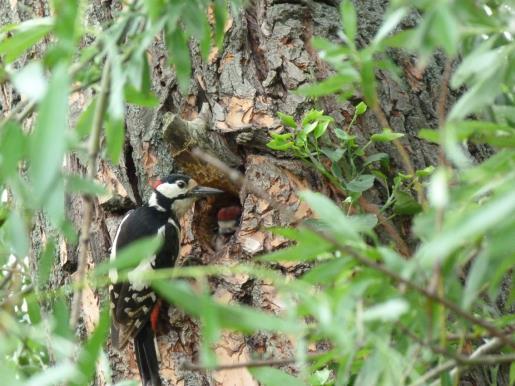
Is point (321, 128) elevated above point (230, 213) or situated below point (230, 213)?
above

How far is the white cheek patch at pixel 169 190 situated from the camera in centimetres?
310

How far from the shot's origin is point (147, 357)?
2795 mm

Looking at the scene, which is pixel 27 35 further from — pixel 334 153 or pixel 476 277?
pixel 334 153

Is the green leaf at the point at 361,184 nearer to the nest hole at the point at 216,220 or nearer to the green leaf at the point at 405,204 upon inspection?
the green leaf at the point at 405,204

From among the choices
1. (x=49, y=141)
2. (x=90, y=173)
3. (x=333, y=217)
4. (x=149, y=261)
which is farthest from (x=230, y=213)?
(x=49, y=141)

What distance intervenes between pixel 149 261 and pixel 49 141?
90.5 inches

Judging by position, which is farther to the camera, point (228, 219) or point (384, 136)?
point (228, 219)

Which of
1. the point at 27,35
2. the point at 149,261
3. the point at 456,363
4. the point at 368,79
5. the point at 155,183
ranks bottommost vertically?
the point at 149,261

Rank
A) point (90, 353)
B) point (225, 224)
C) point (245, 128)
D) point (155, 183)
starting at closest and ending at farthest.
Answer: point (90, 353) < point (245, 128) < point (155, 183) < point (225, 224)

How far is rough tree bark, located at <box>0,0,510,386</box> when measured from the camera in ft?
8.46

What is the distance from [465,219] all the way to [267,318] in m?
0.25

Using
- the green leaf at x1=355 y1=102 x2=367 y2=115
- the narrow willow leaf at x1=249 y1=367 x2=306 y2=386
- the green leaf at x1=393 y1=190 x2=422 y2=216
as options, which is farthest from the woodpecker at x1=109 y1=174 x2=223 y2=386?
the narrow willow leaf at x1=249 y1=367 x2=306 y2=386

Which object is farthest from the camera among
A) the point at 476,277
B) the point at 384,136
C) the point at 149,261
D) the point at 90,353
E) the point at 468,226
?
the point at 149,261

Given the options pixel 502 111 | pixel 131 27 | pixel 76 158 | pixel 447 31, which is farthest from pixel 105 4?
pixel 447 31
